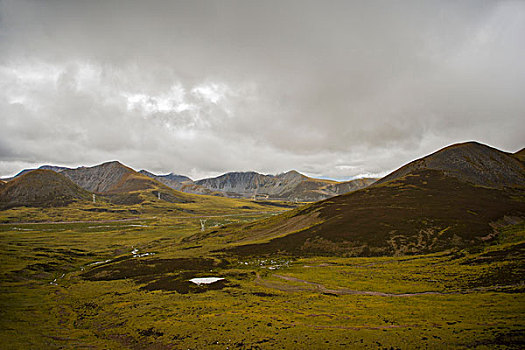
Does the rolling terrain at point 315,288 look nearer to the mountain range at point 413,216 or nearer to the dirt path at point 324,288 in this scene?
the dirt path at point 324,288

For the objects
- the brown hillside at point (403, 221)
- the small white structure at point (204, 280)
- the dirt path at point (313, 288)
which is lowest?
the small white structure at point (204, 280)

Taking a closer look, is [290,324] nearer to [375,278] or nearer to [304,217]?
[375,278]

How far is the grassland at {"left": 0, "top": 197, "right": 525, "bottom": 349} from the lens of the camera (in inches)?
1281

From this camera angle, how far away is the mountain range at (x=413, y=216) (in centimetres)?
9677

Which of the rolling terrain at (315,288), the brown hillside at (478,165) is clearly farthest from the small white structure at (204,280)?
the brown hillside at (478,165)

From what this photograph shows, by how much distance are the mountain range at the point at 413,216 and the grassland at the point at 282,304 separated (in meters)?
10.7

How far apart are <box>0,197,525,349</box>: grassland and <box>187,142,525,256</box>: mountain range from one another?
420 inches

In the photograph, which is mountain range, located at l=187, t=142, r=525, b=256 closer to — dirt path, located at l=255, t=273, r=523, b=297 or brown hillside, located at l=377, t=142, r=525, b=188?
brown hillside, located at l=377, t=142, r=525, b=188

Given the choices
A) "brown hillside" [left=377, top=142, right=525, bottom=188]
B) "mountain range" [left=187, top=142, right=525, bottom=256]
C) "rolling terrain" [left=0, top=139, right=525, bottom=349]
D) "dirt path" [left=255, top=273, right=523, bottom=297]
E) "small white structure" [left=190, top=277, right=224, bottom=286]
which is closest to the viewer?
"rolling terrain" [left=0, top=139, right=525, bottom=349]

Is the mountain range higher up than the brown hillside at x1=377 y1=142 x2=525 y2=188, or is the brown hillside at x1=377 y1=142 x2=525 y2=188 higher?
the brown hillside at x1=377 y1=142 x2=525 y2=188

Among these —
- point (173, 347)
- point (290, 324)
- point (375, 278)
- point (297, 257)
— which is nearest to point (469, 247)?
point (375, 278)

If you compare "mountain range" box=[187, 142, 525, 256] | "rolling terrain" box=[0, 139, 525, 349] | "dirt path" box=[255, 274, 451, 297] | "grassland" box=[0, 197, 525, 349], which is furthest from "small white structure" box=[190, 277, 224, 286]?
"mountain range" box=[187, 142, 525, 256]

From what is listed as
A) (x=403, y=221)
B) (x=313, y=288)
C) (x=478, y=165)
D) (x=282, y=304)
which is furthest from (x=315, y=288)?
(x=478, y=165)

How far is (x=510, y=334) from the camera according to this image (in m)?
26.8
